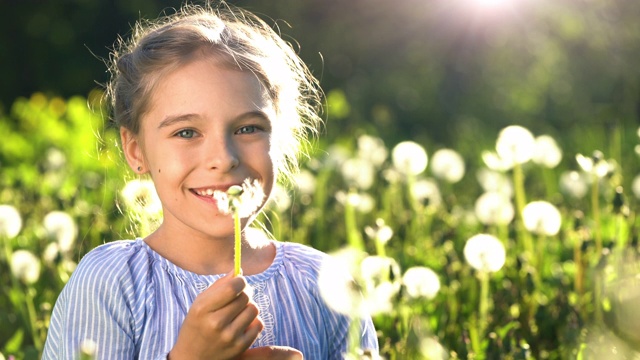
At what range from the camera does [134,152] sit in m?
2.28

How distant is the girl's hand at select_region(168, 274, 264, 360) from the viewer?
1.76 metres

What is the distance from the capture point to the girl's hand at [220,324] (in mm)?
1759

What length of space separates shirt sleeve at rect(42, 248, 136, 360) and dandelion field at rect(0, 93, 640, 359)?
0.22 meters

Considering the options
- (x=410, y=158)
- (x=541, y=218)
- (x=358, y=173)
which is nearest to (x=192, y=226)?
(x=541, y=218)

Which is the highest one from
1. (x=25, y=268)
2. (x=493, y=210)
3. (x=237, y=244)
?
(x=237, y=244)

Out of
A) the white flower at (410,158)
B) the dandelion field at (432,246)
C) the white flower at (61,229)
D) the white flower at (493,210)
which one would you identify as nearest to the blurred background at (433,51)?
the dandelion field at (432,246)

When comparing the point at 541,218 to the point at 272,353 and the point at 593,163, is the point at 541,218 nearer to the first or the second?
the point at 593,163

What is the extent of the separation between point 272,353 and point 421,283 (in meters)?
0.78

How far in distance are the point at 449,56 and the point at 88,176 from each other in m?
5.18

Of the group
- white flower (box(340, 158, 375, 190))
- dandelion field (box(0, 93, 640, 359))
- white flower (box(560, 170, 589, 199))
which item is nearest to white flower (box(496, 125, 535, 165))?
dandelion field (box(0, 93, 640, 359))

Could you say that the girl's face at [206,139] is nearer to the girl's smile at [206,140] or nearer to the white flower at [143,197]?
the girl's smile at [206,140]

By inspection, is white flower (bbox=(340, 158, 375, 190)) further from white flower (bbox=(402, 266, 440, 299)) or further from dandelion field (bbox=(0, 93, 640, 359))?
white flower (bbox=(402, 266, 440, 299))

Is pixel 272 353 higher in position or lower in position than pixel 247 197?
lower

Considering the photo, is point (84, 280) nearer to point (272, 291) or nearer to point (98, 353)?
point (98, 353)
